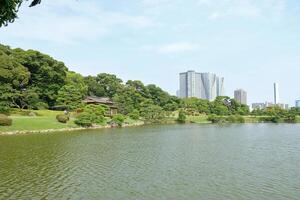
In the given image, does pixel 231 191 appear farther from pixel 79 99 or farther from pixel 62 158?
pixel 79 99

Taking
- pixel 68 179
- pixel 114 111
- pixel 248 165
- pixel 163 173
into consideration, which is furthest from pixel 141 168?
pixel 114 111

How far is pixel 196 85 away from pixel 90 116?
14260 cm

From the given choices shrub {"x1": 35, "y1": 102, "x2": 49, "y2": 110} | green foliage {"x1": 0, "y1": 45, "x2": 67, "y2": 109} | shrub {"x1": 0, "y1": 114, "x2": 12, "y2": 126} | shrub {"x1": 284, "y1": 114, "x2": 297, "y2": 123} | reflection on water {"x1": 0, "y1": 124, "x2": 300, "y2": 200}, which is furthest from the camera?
shrub {"x1": 284, "y1": 114, "x2": 297, "y2": 123}

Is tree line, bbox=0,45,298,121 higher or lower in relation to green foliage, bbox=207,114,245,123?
higher

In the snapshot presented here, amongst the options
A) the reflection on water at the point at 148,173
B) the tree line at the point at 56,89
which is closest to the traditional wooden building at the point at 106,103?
the tree line at the point at 56,89

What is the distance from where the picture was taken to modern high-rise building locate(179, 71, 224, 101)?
618 ft

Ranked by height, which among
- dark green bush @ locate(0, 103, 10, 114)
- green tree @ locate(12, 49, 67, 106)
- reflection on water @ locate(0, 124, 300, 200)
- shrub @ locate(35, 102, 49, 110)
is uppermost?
green tree @ locate(12, 49, 67, 106)

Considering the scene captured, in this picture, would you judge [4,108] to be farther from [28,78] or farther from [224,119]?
[224,119]

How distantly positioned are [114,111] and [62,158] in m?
52.0

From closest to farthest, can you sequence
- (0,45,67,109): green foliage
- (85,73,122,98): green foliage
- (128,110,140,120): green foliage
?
(0,45,67,109): green foliage
(128,110,140,120): green foliage
(85,73,122,98): green foliage

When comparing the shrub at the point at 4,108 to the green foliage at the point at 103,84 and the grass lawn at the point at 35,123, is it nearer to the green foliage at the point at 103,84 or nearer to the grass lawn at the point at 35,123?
the grass lawn at the point at 35,123

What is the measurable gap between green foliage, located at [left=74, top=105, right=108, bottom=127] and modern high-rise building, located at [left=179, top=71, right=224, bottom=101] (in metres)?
133

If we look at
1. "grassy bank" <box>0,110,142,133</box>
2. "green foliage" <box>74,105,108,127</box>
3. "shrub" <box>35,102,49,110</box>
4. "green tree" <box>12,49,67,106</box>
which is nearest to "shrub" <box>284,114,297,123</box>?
"green foliage" <box>74,105,108,127</box>

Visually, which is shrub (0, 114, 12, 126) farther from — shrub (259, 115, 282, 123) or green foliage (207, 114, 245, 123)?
shrub (259, 115, 282, 123)
